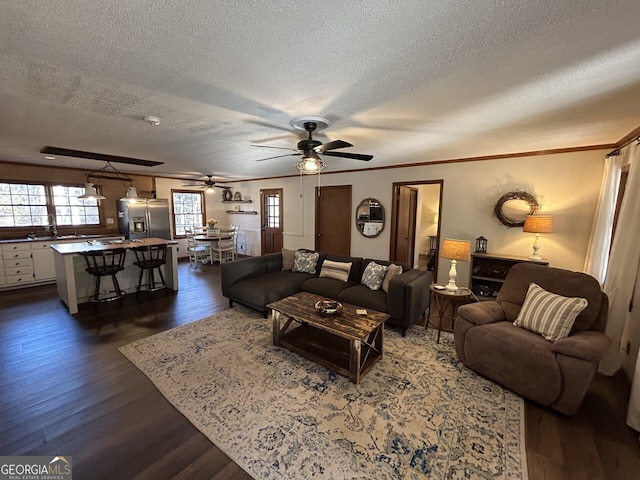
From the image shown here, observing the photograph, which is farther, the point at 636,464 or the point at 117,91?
the point at 117,91

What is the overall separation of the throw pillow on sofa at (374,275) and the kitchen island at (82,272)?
11.6 ft

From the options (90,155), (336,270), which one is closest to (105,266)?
(90,155)

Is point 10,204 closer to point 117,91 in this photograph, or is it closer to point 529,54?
point 117,91

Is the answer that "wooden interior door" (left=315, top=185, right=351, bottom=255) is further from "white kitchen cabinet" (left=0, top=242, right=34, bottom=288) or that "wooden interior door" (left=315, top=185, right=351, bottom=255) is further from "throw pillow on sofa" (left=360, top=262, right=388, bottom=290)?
"white kitchen cabinet" (left=0, top=242, right=34, bottom=288)

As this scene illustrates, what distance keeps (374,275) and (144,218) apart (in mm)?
5715

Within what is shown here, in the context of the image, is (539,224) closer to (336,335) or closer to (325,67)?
(336,335)

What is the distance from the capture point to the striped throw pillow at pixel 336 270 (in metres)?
3.98

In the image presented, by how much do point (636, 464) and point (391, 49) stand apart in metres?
2.95

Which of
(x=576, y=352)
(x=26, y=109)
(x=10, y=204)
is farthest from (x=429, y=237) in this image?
(x=10, y=204)

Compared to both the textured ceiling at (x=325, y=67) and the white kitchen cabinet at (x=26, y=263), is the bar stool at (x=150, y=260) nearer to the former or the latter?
the textured ceiling at (x=325, y=67)

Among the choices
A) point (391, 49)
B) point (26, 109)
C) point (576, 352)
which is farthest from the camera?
point (26, 109)

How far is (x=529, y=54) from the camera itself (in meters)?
1.49

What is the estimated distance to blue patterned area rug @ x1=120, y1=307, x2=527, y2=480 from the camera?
160 centimetres

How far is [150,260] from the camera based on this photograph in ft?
14.5
